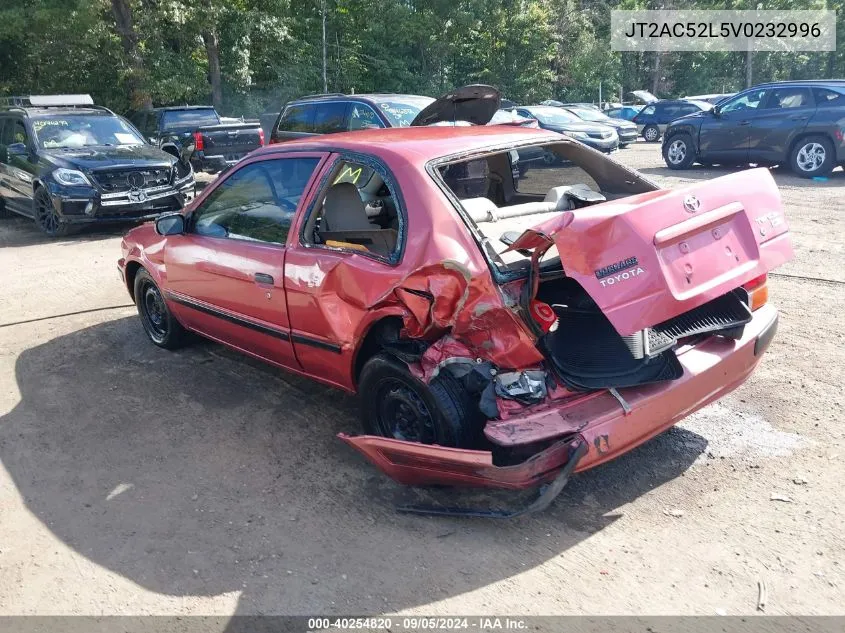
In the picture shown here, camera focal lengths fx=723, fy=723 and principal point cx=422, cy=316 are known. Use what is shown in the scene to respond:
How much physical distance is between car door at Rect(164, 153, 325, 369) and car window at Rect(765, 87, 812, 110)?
457 inches

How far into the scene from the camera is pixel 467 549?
309 centimetres

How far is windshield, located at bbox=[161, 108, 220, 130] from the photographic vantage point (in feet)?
52.7

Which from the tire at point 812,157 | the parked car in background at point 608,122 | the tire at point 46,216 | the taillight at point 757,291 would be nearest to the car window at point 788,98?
the tire at point 812,157

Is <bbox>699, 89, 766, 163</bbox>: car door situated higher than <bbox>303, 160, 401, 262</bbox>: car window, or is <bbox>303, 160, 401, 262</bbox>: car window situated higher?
<bbox>699, 89, 766, 163</bbox>: car door

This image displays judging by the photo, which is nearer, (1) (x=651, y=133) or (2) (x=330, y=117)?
(2) (x=330, y=117)

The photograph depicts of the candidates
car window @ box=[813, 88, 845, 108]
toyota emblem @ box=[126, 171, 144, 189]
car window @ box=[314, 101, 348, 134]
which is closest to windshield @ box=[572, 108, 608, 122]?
car window @ box=[813, 88, 845, 108]

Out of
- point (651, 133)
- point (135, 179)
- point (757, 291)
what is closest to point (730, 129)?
point (135, 179)

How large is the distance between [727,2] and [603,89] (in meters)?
7.72

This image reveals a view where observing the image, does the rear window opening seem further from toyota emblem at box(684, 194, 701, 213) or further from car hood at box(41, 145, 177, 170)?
car hood at box(41, 145, 177, 170)

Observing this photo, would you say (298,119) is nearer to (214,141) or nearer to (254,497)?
(214,141)

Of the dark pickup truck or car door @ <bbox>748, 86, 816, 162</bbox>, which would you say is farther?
the dark pickup truck

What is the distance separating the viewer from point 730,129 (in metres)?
13.8

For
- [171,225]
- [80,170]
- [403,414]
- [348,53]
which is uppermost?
[348,53]

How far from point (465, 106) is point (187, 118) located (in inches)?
494
